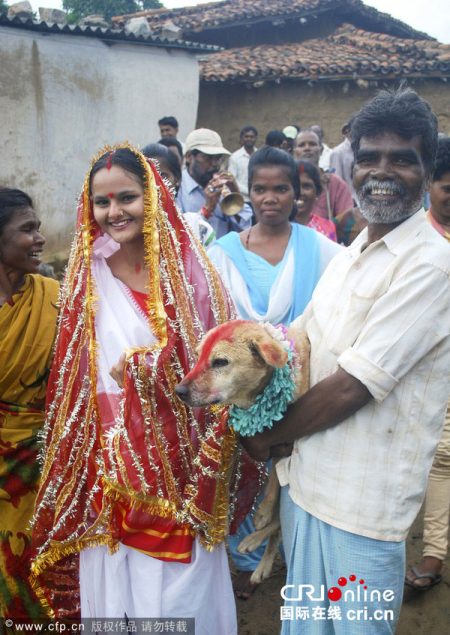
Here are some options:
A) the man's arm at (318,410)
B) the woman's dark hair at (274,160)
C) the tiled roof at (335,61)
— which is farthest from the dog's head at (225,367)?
the tiled roof at (335,61)

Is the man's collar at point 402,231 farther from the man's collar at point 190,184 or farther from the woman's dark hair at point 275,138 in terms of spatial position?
the woman's dark hair at point 275,138

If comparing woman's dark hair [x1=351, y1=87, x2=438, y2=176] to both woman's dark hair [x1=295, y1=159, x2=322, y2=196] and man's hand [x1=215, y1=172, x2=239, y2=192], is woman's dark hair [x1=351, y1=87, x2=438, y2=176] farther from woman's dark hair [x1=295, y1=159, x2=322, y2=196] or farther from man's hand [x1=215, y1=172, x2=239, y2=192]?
woman's dark hair [x1=295, y1=159, x2=322, y2=196]

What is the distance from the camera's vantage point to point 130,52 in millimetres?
10531

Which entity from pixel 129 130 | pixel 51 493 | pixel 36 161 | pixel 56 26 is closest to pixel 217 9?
pixel 129 130

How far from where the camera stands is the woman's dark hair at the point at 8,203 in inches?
111

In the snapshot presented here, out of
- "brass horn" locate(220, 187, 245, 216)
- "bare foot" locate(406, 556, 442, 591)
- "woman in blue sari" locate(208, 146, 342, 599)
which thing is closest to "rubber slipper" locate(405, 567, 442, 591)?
"bare foot" locate(406, 556, 442, 591)

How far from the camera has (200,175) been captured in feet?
18.6

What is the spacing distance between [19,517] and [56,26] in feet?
27.4

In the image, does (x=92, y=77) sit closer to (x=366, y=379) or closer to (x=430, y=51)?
(x=430, y=51)

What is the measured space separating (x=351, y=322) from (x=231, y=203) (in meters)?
3.09

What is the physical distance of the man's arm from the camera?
1858 millimetres

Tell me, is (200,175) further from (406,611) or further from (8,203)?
(406,611)

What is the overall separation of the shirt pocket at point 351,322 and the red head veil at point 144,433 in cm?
60

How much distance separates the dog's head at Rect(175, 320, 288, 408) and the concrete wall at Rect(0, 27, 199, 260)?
7.75 meters
